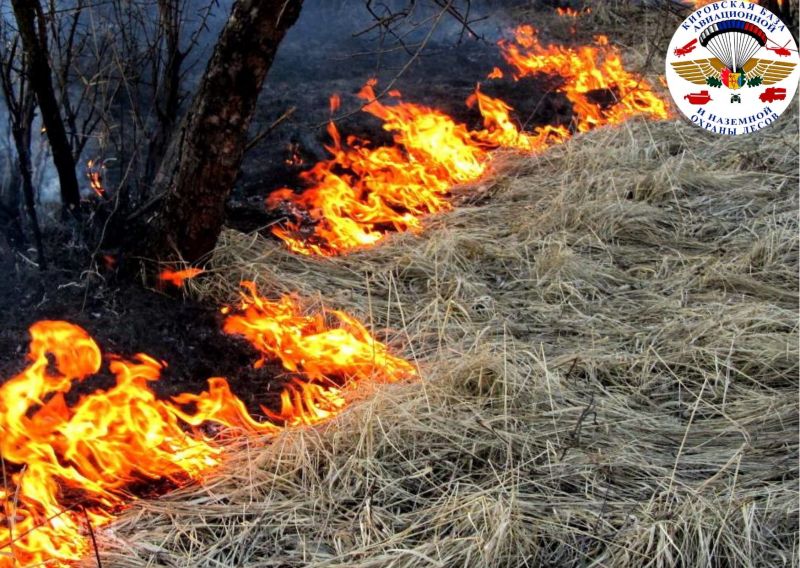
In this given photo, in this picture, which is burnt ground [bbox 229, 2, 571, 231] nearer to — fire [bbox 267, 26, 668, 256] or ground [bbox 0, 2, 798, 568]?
fire [bbox 267, 26, 668, 256]

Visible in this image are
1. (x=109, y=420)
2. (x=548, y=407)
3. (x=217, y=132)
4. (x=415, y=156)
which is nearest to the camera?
(x=109, y=420)

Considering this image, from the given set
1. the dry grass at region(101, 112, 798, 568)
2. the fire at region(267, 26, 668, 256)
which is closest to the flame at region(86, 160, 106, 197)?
the dry grass at region(101, 112, 798, 568)

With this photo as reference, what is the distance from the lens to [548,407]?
128 inches

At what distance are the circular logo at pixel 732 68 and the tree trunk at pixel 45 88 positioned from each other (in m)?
4.64

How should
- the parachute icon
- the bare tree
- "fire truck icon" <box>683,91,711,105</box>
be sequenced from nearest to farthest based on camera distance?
1. the bare tree
2. the parachute icon
3. "fire truck icon" <box>683,91,711,105</box>

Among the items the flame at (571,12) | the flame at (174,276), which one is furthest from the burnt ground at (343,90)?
the flame at (571,12)

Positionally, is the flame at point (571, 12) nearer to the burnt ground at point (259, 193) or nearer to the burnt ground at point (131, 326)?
the burnt ground at point (259, 193)

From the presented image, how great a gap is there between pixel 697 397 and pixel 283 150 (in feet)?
11.7

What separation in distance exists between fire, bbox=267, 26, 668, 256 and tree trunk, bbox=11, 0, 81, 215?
1.21 metres

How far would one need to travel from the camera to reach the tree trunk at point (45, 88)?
3.56 meters

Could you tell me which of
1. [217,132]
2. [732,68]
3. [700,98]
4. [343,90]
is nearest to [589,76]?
[700,98]

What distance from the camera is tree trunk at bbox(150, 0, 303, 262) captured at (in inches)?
141

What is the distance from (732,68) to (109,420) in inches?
210

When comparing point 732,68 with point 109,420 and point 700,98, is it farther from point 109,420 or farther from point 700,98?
point 109,420
